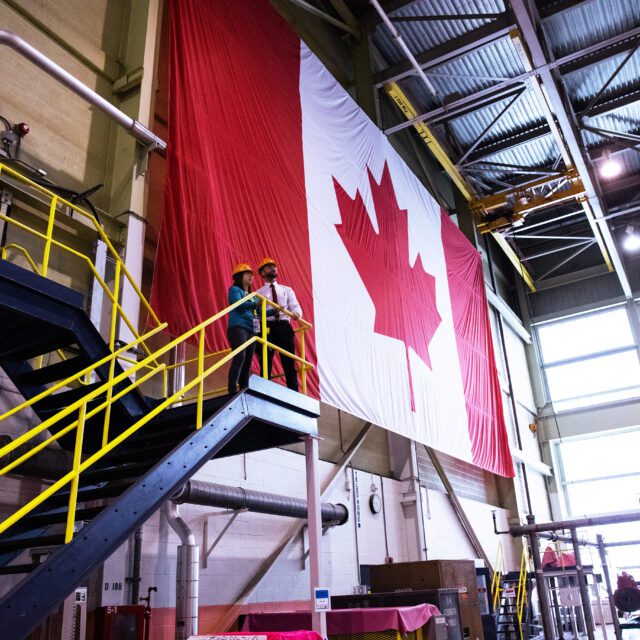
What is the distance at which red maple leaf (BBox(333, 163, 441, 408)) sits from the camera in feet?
45.4

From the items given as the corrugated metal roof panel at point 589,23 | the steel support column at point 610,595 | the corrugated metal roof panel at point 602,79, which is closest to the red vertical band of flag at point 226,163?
the steel support column at point 610,595

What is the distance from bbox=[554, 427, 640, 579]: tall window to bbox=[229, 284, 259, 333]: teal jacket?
23882 mm

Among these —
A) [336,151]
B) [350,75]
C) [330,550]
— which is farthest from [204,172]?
[350,75]

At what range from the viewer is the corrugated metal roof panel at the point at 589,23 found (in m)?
18.4

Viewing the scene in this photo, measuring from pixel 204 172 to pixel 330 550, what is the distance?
816cm

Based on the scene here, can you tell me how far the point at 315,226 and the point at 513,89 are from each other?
10.4 meters

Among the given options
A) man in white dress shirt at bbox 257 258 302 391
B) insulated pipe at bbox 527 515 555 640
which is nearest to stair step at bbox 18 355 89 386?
man in white dress shirt at bbox 257 258 302 391

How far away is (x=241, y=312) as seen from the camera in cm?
767

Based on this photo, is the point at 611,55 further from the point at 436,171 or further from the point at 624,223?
the point at 624,223

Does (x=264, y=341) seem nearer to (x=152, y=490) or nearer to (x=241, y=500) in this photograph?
(x=152, y=490)

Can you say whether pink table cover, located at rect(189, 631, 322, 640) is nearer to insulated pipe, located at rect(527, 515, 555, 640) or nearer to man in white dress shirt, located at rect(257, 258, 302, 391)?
man in white dress shirt, located at rect(257, 258, 302, 391)

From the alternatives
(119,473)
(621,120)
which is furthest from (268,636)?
(621,120)

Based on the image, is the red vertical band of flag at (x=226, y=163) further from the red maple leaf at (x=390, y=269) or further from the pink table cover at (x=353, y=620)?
the pink table cover at (x=353, y=620)

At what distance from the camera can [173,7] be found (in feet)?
33.1
